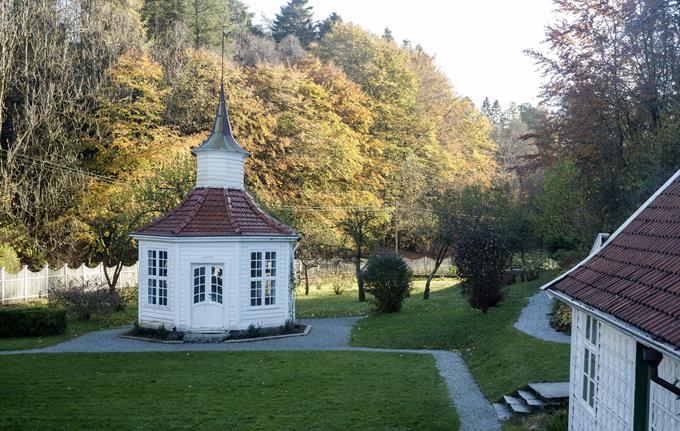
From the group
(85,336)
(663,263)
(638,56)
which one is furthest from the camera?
(638,56)

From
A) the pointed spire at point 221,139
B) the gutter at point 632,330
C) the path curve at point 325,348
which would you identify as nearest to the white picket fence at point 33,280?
the path curve at point 325,348

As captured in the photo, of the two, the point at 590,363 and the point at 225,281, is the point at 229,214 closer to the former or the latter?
the point at 225,281

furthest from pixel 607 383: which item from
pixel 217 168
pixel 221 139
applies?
pixel 221 139

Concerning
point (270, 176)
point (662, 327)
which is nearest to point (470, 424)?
point (662, 327)

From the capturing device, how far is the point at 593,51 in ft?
83.3

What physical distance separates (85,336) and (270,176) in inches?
774

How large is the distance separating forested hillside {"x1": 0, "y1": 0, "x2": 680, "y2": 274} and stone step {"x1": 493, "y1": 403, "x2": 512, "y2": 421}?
9686mm

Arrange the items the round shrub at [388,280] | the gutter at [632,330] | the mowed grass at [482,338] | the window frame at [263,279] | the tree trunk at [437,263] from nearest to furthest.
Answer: the gutter at [632,330] < the mowed grass at [482,338] < the window frame at [263,279] < the round shrub at [388,280] < the tree trunk at [437,263]

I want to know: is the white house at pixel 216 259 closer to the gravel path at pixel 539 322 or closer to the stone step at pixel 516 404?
the gravel path at pixel 539 322

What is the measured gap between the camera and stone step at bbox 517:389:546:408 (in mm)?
11307

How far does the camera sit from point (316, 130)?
40219 mm

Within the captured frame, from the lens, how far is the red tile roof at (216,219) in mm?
19812

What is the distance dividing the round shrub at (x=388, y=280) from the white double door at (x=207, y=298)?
23.6 feet

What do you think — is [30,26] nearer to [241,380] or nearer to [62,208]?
[62,208]
